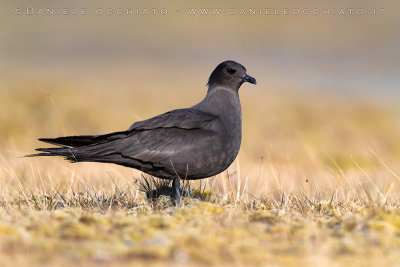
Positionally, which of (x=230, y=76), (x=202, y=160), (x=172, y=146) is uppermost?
(x=230, y=76)

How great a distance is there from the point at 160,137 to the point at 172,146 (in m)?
0.18

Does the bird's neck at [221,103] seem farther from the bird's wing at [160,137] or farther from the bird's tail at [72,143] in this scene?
the bird's tail at [72,143]

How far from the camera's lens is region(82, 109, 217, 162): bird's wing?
6.02 metres

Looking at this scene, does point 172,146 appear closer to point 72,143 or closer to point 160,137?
point 160,137

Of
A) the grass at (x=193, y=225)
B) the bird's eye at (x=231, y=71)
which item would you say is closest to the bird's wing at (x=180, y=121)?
the grass at (x=193, y=225)

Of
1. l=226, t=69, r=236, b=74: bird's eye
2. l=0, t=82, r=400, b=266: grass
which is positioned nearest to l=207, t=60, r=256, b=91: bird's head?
l=226, t=69, r=236, b=74: bird's eye

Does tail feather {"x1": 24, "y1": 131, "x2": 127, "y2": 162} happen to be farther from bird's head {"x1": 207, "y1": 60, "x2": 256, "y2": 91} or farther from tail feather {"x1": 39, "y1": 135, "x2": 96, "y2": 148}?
bird's head {"x1": 207, "y1": 60, "x2": 256, "y2": 91}

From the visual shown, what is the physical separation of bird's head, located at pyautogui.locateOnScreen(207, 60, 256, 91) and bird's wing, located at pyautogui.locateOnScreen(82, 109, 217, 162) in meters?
0.72

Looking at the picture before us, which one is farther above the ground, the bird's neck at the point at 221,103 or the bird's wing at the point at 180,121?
the bird's neck at the point at 221,103

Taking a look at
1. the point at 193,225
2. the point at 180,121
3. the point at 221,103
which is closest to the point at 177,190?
the point at 180,121

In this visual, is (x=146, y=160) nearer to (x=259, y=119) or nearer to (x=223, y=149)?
(x=223, y=149)

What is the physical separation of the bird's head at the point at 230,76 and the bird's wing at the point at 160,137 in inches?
28.3

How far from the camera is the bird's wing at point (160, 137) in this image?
6016mm

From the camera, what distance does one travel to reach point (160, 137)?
612cm
